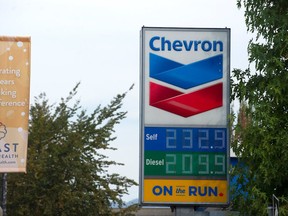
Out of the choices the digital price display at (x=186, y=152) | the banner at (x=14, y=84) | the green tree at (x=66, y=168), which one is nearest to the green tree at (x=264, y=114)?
Result: the digital price display at (x=186, y=152)

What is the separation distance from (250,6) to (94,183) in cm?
1909

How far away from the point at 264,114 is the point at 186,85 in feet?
6.36

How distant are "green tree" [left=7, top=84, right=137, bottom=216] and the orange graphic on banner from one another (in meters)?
A: 16.6

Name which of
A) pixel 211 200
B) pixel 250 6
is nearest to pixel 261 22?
pixel 250 6

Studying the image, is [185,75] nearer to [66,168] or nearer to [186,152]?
[186,152]

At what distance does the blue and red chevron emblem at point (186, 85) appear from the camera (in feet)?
79.4

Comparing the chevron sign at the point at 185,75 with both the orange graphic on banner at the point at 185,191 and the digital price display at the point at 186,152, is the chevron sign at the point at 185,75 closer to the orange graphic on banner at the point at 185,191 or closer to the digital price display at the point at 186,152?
the digital price display at the point at 186,152

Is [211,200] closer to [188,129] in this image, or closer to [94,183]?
[188,129]

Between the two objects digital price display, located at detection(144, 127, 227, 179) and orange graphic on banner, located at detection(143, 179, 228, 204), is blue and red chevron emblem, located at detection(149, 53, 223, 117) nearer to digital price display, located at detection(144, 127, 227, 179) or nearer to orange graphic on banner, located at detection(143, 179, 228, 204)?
digital price display, located at detection(144, 127, 227, 179)

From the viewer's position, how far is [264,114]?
77.3ft

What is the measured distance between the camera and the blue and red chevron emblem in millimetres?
24203

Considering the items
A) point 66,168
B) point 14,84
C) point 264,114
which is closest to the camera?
point 264,114

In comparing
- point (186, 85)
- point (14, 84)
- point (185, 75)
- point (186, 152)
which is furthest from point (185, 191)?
point (14, 84)

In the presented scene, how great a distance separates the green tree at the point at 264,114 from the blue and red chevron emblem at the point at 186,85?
2.10 ft
